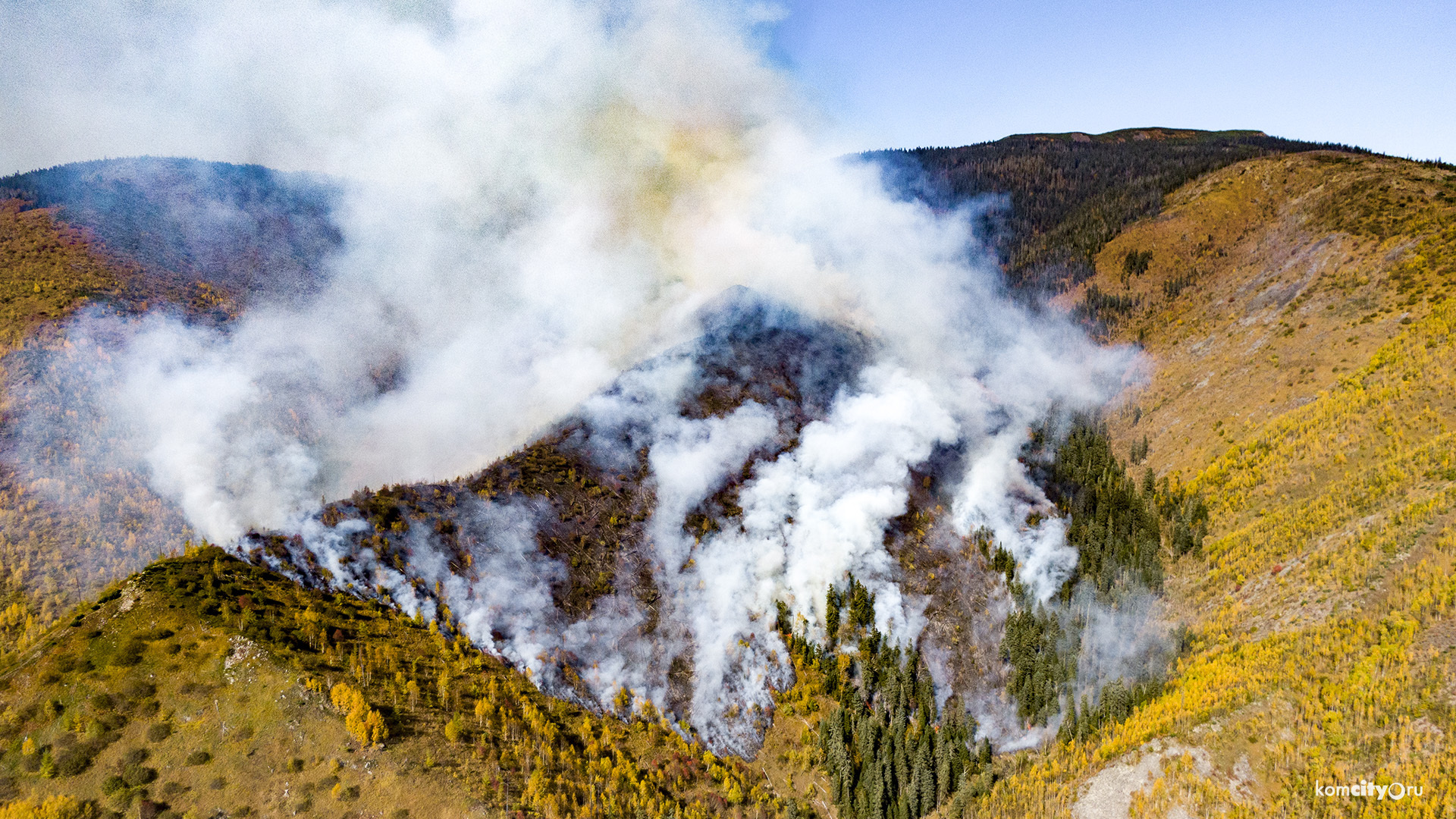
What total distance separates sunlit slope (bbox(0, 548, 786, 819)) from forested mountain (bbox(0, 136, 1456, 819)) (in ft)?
0.96

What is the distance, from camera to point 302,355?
131m

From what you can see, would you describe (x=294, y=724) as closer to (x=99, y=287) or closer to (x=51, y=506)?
(x=51, y=506)

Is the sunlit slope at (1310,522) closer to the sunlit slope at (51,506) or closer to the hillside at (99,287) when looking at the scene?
the sunlit slope at (51,506)

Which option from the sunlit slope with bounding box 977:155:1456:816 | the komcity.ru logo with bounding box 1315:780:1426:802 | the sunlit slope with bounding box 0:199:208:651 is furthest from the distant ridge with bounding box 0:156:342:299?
the komcity.ru logo with bounding box 1315:780:1426:802

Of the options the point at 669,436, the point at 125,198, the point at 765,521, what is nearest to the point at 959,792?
the point at 765,521

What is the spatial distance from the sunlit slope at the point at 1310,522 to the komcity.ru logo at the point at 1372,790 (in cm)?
54

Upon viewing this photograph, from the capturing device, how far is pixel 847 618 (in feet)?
301

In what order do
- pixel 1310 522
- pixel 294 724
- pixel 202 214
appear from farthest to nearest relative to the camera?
pixel 202 214 → pixel 1310 522 → pixel 294 724

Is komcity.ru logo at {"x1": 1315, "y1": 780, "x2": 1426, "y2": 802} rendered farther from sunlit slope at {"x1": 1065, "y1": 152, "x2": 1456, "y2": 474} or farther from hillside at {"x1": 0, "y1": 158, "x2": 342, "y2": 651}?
hillside at {"x1": 0, "y1": 158, "x2": 342, "y2": 651}

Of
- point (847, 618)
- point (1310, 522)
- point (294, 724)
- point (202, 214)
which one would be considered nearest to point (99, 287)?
point (202, 214)

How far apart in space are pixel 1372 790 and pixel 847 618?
51.8 metres

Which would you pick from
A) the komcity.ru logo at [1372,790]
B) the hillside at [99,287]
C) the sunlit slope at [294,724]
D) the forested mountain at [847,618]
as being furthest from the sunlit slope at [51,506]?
the komcity.ru logo at [1372,790]

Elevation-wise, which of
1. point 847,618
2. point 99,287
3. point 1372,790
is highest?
point 99,287

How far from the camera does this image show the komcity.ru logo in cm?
5088
